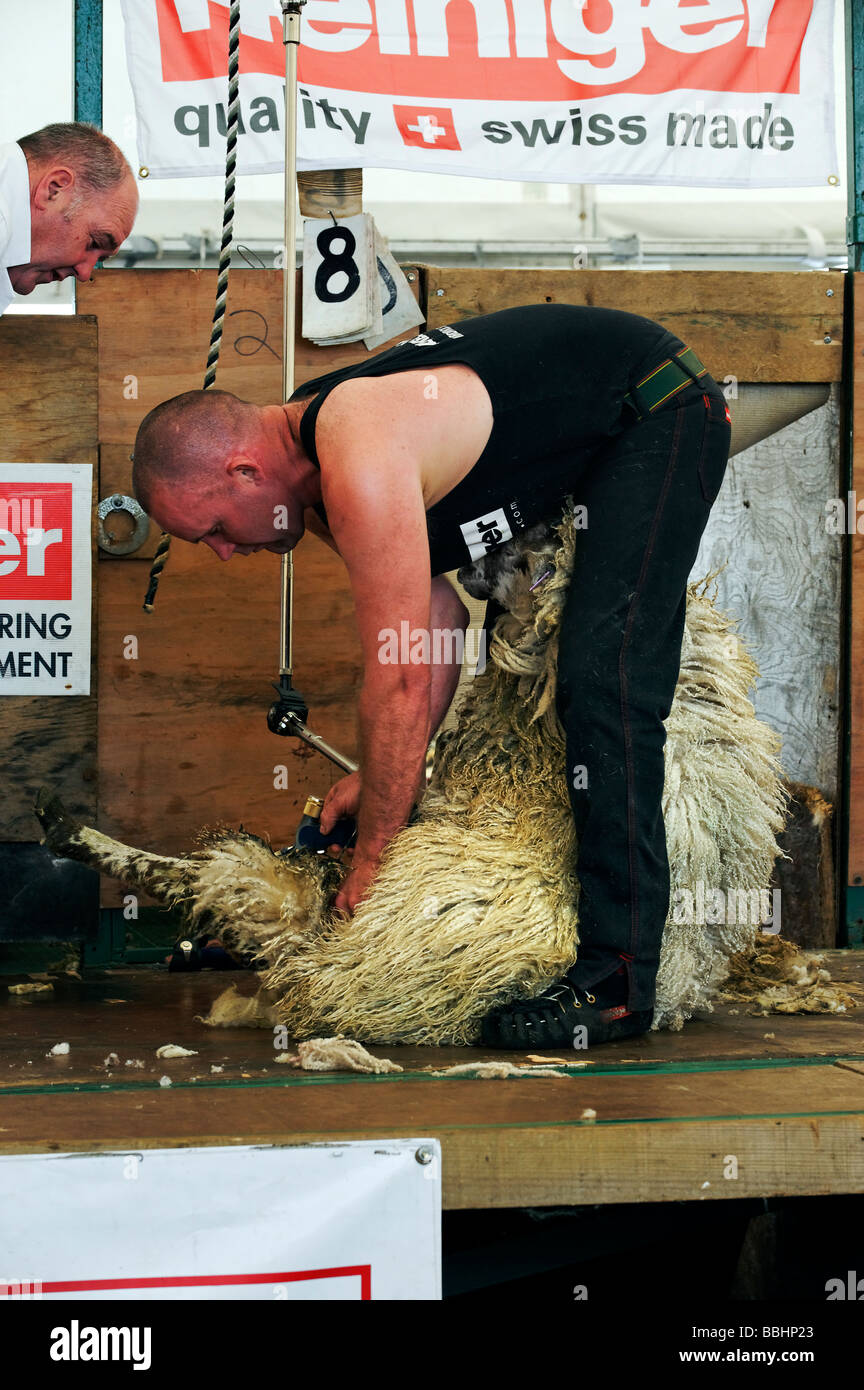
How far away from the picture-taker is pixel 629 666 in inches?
96.3

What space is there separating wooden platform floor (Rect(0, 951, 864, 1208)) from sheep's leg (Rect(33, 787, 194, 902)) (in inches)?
13.4

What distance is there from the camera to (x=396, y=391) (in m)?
2.41

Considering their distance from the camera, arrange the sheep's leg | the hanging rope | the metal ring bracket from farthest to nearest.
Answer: the metal ring bracket < the hanging rope < the sheep's leg

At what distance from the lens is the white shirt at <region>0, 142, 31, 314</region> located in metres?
3.24

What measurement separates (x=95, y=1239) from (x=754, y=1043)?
1311mm

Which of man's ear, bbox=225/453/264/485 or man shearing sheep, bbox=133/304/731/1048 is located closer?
man shearing sheep, bbox=133/304/731/1048

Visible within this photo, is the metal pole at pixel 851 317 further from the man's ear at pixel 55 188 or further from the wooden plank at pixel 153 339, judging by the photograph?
the man's ear at pixel 55 188

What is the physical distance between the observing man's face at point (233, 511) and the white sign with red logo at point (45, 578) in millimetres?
920

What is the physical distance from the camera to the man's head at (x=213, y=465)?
252 centimetres

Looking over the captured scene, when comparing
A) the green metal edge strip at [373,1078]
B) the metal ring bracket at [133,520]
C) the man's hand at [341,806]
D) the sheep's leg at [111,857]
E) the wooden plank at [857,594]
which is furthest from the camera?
the wooden plank at [857,594]

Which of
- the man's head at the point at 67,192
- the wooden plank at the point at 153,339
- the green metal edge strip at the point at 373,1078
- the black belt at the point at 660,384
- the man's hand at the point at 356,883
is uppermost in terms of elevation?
the man's head at the point at 67,192

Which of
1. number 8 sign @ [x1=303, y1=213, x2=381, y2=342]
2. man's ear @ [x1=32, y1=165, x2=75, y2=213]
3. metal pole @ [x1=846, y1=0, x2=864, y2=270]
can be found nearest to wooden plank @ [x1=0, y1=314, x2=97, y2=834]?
man's ear @ [x1=32, y1=165, x2=75, y2=213]

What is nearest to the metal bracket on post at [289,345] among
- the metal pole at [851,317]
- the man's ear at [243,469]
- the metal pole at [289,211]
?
the metal pole at [289,211]

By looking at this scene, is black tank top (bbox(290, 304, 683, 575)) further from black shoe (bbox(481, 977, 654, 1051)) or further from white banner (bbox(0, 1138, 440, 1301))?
white banner (bbox(0, 1138, 440, 1301))
